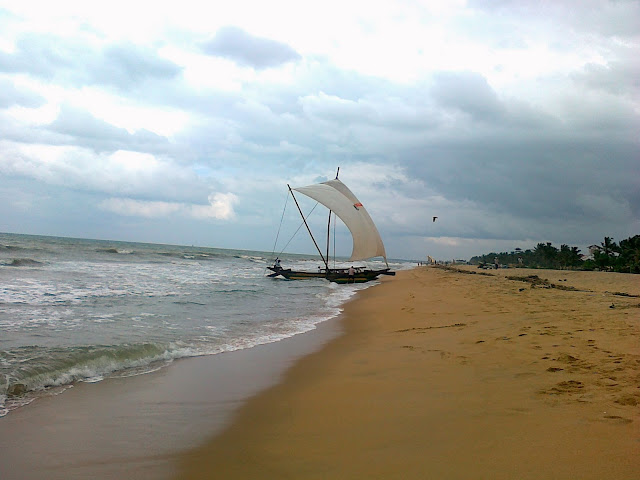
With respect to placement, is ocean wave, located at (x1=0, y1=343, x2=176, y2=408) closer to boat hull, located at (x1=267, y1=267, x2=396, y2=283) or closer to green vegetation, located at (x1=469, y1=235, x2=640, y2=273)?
boat hull, located at (x1=267, y1=267, x2=396, y2=283)

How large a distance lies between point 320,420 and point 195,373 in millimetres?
2913

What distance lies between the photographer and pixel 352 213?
110 feet

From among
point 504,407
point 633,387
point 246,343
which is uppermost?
point 633,387

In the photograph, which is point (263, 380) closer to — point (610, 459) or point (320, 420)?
point (320, 420)

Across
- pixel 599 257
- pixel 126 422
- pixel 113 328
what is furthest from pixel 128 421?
pixel 599 257

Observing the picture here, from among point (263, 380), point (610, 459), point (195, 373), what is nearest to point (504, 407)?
point (610, 459)

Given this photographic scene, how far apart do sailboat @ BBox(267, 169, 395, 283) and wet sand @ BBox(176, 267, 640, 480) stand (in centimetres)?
2495

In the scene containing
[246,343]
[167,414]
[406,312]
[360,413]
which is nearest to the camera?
[360,413]

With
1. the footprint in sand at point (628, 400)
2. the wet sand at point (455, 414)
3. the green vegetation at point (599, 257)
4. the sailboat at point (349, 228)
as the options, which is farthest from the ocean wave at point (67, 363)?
the green vegetation at point (599, 257)

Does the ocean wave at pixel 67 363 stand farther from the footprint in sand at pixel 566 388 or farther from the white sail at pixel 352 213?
the white sail at pixel 352 213

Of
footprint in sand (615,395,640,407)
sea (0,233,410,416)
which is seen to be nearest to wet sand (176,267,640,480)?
footprint in sand (615,395,640,407)

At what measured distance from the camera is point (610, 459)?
2.75 m

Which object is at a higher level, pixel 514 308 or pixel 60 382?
pixel 514 308

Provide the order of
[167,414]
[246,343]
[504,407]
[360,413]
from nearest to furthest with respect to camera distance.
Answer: [504,407] < [360,413] < [167,414] < [246,343]
